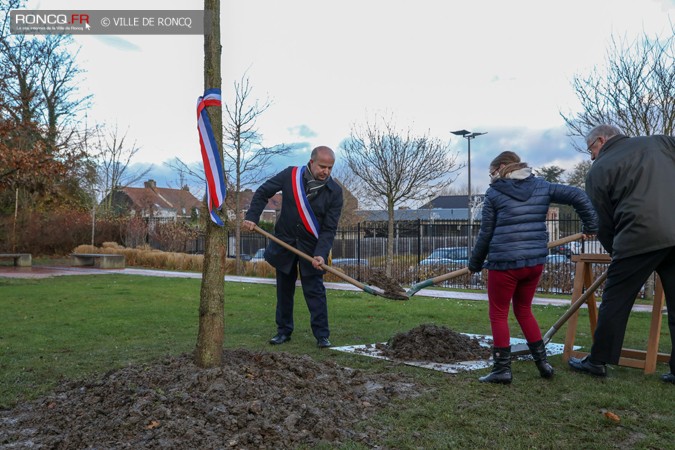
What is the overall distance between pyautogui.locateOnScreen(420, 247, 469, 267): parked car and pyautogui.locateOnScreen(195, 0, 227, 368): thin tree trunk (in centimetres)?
1640

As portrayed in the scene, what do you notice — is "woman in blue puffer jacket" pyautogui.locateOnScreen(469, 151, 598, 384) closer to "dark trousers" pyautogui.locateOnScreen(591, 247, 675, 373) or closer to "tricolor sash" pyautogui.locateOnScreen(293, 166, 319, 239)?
"dark trousers" pyautogui.locateOnScreen(591, 247, 675, 373)

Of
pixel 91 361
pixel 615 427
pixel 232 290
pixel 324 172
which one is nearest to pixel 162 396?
pixel 91 361

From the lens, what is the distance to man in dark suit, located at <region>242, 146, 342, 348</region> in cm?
671

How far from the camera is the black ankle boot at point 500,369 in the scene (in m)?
4.99

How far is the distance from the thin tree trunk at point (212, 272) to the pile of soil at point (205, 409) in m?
0.14

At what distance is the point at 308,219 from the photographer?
22.1 ft

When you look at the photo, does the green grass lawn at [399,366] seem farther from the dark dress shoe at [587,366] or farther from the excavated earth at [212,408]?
the excavated earth at [212,408]

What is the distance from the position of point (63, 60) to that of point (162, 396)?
35059 millimetres

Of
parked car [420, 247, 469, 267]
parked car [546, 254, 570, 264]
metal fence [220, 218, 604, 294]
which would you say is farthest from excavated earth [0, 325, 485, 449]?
parked car [420, 247, 469, 267]

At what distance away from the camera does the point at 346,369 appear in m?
5.14

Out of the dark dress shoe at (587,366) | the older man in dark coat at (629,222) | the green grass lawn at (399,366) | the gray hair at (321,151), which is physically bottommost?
the green grass lawn at (399,366)

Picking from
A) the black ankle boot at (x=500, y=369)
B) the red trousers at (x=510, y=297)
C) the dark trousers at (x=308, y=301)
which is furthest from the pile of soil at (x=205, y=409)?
the dark trousers at (x=308, y=301)

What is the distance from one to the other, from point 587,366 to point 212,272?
323 centimetres

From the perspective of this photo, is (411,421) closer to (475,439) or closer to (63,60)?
(475,439)
